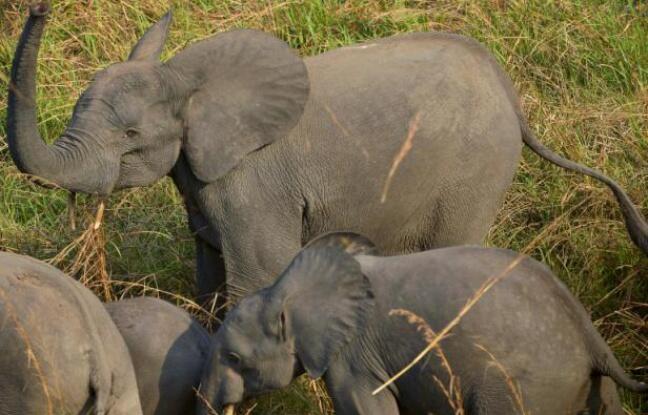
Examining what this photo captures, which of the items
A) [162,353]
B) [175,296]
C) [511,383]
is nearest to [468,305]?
[511,383]

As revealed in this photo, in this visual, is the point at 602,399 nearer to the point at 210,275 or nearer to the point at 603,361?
the point at 603,361

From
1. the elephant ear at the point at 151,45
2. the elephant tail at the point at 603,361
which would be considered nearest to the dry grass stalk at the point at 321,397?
the elephant tail at the point at 603,361

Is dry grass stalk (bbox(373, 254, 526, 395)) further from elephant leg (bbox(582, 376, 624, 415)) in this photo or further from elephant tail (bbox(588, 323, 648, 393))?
elephant leg (bbox(582, 376, 624, 415))

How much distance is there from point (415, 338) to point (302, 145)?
108 centimetres

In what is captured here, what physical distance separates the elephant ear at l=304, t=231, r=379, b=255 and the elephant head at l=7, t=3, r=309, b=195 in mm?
664

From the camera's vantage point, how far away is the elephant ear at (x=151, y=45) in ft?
19.2

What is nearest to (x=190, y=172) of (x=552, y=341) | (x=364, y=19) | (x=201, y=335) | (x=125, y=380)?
(x=201, y=335)

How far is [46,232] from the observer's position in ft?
22.0

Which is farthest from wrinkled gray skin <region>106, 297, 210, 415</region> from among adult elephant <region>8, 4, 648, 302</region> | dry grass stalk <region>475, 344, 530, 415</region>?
dry grass stalk <region>475, 344, 530, 415</region>

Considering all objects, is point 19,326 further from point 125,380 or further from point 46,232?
point 46,232

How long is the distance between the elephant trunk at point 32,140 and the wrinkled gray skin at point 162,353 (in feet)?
1.50

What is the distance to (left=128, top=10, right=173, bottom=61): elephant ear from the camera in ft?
19.2

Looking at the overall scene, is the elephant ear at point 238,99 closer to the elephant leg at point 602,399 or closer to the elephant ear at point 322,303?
the elephant ear at point 322,303

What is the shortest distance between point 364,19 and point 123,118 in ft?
7.91
